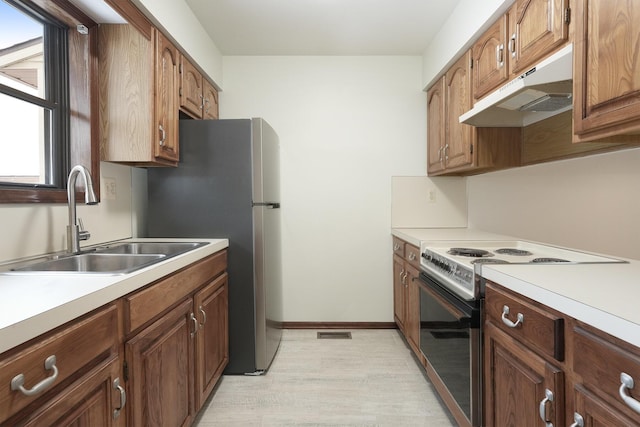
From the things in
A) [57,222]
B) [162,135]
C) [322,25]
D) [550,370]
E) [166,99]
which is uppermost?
[322,25]

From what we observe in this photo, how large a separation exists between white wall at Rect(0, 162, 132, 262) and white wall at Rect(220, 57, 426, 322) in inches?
47.4

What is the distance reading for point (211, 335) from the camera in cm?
190

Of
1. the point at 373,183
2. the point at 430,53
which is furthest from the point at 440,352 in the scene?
the point at 430,53

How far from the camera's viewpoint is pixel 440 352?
176 centimetres

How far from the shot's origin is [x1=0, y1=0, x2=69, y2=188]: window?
1.47m

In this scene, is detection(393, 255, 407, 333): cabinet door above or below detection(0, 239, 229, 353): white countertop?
below

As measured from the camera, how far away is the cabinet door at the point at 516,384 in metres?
0.97

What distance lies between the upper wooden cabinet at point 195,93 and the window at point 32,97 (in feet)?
2.03

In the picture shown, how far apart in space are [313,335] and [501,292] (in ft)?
6.32

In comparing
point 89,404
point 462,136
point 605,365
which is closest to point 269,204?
point 462,136

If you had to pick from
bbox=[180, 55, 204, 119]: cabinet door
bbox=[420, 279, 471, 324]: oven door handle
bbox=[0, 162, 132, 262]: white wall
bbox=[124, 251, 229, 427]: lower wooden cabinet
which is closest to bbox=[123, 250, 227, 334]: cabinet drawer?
bbox=[124, 251, 229, 427]: lower wooden cabinet

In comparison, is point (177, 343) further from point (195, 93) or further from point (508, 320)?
point (195, 93)

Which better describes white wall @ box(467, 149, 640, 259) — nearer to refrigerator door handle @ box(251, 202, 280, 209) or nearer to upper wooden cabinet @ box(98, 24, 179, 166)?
refrigerator door handle @ box(251, 202, 280, 209)

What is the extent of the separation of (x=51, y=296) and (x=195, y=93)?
1.87 m
